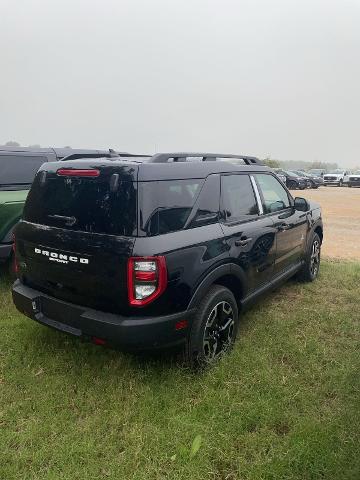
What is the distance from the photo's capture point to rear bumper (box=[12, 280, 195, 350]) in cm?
264

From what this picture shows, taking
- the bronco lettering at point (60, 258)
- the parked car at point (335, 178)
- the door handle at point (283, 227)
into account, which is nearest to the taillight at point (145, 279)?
the bronco lettering at point (60, 258)

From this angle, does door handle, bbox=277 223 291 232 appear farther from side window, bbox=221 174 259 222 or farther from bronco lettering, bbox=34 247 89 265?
bronco lettering, bbox=34 247 89 265

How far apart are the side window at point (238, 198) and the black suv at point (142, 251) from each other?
0.01m

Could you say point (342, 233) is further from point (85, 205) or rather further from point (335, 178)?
point (335, 178)

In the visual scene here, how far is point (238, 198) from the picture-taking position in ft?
11.8

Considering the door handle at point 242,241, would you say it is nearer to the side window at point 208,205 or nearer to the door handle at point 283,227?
the side window at point 208,205

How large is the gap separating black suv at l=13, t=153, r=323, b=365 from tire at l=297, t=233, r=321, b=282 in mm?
1781

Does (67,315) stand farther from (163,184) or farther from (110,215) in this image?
(163,184)

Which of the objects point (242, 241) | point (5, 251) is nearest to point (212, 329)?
point (242, 241)

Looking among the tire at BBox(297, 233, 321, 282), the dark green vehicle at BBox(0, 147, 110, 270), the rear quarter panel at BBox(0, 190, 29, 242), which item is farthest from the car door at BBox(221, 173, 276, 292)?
the rear quarter panel at BBox(0, 190, 29, 242)

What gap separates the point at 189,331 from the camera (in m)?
2.94

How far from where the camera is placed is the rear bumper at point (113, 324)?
8.65 feet

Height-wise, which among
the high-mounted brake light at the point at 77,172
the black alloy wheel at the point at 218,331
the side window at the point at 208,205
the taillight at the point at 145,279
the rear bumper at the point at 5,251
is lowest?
the black alloy wheel at the point at 218,331

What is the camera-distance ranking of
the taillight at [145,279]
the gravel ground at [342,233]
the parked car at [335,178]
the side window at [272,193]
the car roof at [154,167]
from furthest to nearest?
1. the parked car at [335,178]
2. the gravel ground at [342,233]
3. the side window at [272,193]
4. the car roof at [154,167]
5. the taillight at [145,279]
